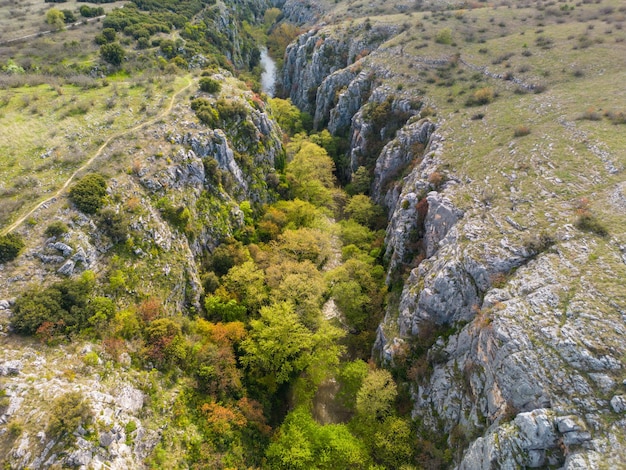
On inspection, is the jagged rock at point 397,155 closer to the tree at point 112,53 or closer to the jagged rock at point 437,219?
the jagged rock at point 437,219

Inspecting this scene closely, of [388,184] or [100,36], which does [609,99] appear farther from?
[100,36]

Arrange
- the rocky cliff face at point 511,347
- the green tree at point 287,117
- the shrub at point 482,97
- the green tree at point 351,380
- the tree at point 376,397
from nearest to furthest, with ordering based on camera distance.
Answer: the rocky cliff face at point 511,347 → the tree at point 376,397 → the green tree at point 351,380 → the shrub at point 482,97 → the green tree at point 287,117

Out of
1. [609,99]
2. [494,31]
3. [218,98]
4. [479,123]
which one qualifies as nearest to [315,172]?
[218,98]

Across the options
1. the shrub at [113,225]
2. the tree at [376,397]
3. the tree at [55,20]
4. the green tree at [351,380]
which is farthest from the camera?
the tree at [55,20]

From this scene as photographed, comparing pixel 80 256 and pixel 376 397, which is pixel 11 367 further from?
pixel 376 397

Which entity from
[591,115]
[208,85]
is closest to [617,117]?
[591,115]

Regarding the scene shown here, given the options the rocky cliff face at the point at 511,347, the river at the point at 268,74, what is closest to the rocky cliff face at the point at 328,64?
the river at the point at 268,74
